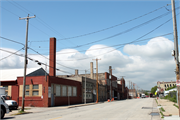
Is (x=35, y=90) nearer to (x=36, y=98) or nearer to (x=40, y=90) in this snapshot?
(x=40, y=90)

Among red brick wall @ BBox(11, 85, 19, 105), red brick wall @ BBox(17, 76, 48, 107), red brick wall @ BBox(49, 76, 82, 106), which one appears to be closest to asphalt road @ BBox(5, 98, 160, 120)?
red brick wall @ BBox(17, 76, 48, 107)

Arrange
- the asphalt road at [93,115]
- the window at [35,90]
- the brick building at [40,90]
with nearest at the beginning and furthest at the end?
the asphalt road at [93,115] < the brick building at [40,90] < the window at [35,90]

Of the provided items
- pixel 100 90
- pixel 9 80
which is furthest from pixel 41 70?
pixel 100 90

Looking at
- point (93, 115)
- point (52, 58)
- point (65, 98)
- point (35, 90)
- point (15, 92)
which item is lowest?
point (65, 98)

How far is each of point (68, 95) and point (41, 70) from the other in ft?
24.8

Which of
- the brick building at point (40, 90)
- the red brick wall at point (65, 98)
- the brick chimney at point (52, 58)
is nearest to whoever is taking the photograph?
the brick building at point (40, 90)

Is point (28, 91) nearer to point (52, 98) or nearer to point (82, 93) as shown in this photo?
point (52, 98)

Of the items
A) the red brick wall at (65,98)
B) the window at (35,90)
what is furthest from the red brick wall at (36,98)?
the red brick wall at (65,98)

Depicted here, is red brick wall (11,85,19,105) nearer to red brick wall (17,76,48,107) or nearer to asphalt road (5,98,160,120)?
red brick wall (17,76,48,107)

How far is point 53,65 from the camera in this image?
41.8 metres

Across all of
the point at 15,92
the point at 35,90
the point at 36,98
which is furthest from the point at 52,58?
the point at 36,98

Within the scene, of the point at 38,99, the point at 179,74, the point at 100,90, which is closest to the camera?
the point at 179,74

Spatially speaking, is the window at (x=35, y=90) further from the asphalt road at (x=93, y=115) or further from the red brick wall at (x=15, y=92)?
the asphalt road at (x=93, y=115)

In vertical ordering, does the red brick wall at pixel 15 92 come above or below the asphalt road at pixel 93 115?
above
